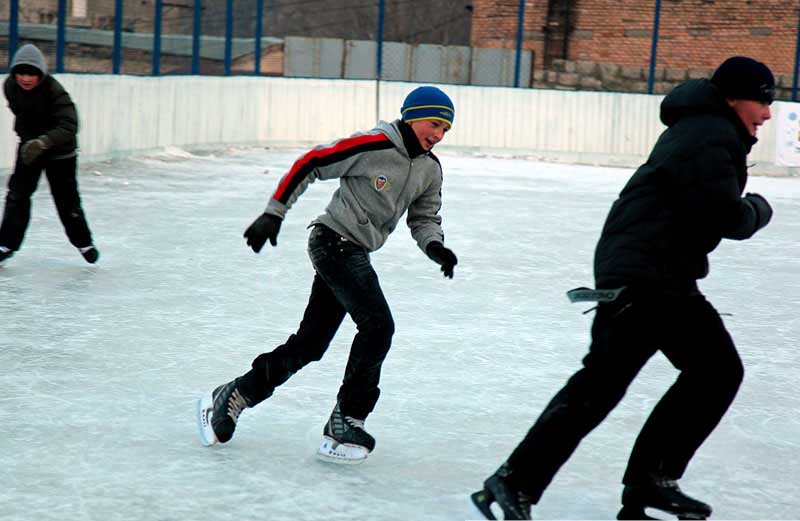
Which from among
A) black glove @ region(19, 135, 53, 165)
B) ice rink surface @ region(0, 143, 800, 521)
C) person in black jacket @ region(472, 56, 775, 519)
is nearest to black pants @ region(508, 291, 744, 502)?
person in black jacket @ region(472, 56, 775, 519)

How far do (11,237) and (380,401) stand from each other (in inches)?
144

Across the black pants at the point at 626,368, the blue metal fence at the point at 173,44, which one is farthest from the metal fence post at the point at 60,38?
the black pants at the point at 626,368

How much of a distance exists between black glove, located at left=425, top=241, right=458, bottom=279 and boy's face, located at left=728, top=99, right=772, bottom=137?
1092 millimetres

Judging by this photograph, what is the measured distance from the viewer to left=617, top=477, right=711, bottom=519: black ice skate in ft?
11.3

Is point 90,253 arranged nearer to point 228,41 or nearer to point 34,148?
point 34,148

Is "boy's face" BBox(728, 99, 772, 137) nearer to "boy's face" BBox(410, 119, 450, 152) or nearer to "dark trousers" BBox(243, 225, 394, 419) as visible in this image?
"boy's face" BBox(410, 119, 450, 152)

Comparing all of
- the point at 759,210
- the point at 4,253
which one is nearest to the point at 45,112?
the point at 4,253

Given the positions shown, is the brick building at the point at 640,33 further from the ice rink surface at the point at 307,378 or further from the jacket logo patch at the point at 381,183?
the jacket logo patch at the point at 381,183

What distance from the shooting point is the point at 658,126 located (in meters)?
19.8

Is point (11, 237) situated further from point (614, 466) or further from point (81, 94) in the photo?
point (81, 94)

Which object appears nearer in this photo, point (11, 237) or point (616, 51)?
point (11, 237)

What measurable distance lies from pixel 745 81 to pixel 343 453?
1819 mm

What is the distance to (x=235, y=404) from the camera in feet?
13.7

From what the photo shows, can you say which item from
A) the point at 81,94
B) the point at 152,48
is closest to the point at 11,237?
the point at 81,94
